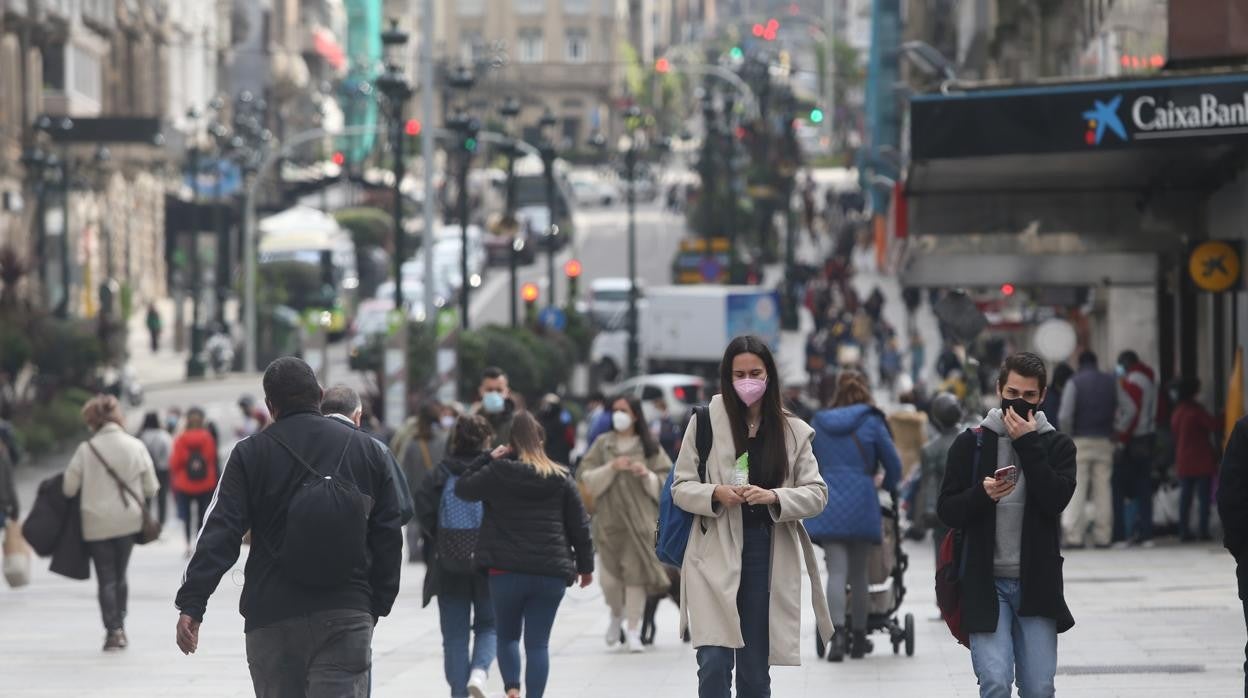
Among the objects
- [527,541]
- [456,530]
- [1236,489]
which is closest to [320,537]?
[1236,489]

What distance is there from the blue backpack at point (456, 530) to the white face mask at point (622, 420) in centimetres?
209

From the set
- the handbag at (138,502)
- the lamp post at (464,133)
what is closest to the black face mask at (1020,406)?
the handbag at (138,502)

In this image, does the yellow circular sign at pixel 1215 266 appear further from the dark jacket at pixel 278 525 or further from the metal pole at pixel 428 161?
the metal pole at pixel 428 161

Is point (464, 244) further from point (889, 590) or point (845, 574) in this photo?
point (845, 574)

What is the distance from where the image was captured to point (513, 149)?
48312 mm

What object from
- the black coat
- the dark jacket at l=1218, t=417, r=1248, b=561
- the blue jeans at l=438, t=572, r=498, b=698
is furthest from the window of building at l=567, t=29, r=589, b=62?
the dark jacket at l=1218, t=417, r=1248, b=561

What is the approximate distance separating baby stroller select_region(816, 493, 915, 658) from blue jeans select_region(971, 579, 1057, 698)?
5.29 metres

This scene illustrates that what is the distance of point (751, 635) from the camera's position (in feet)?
30.3

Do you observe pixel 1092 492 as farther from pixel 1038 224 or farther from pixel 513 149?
pixel 513 149

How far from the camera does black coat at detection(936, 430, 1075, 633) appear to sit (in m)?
8.91

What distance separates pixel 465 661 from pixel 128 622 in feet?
21.9

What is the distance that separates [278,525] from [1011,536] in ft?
8.16

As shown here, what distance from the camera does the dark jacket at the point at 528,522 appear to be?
1190cm

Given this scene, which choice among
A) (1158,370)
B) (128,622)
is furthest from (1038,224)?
(128,622)
